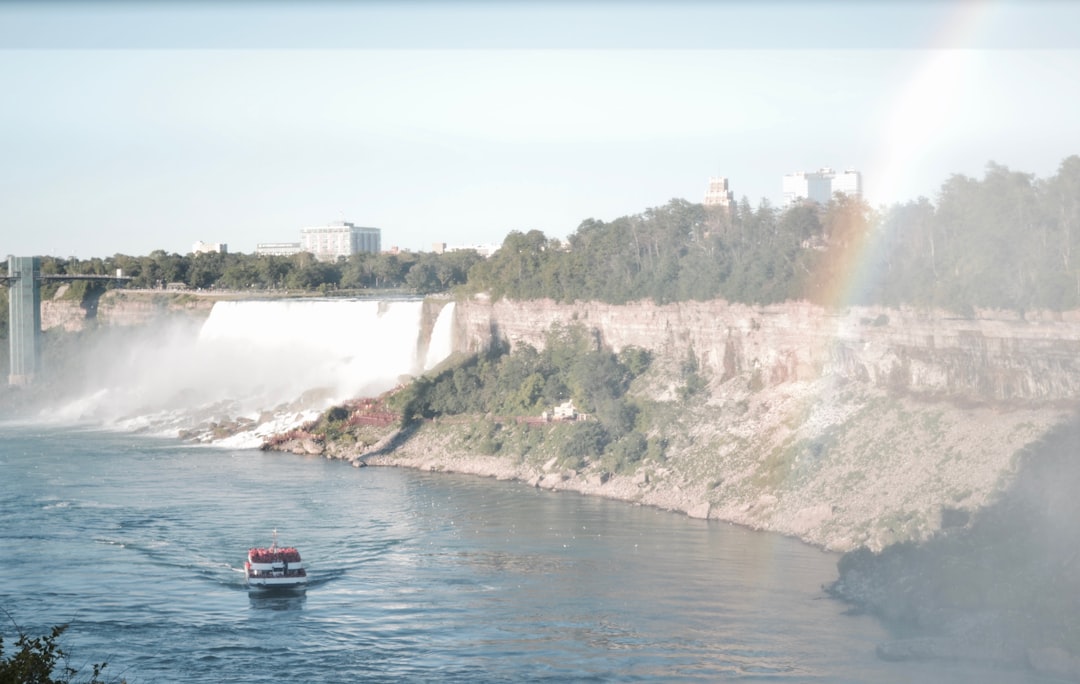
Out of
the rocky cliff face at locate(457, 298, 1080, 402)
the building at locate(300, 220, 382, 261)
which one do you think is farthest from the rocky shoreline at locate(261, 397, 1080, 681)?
the building at locate(300, 220, 382, 261)

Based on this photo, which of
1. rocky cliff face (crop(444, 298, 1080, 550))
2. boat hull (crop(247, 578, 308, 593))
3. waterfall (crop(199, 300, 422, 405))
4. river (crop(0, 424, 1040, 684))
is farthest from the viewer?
waterfall (crop(199, 300, 422, 405))

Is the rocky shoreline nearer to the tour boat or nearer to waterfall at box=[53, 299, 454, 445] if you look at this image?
waterfall at box=[53, 299, 454, 445]

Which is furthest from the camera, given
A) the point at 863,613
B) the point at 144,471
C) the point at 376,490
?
the point at 144,471

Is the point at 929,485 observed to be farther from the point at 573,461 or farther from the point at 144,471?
the point at 144,471

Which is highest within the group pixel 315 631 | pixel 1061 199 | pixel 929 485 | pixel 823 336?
pixel 1061 199

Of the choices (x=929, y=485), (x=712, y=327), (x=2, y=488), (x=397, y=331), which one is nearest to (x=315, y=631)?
(x=929, y=485)
